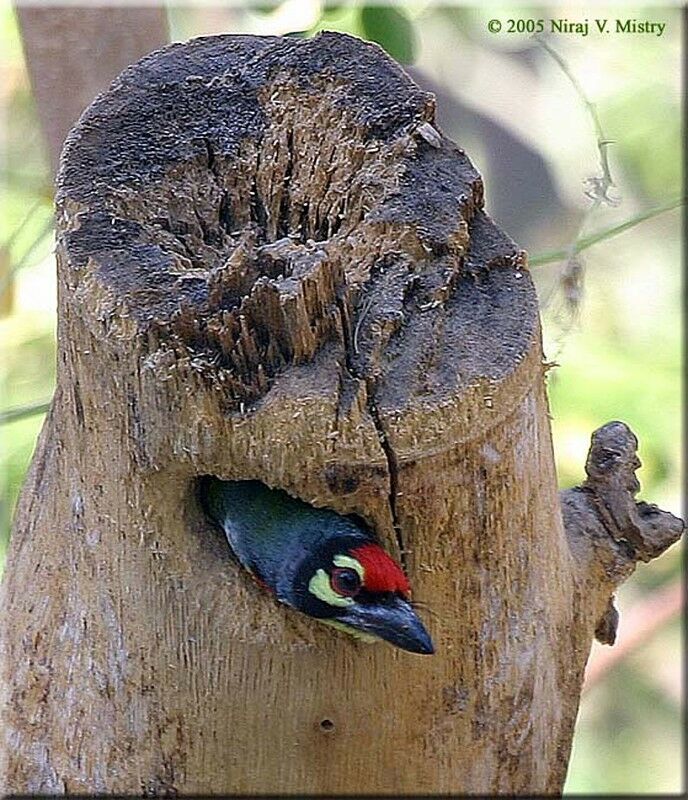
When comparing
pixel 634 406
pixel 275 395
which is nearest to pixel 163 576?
pixel 275 395

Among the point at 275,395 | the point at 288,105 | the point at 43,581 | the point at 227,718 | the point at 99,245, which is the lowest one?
the point at 227,718

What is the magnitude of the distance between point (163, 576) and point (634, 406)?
2100 millimetres

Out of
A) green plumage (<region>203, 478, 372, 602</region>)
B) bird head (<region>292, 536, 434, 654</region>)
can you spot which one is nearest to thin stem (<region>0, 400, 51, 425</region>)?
green plumage (<region>203, 478, 372, 602</region>)

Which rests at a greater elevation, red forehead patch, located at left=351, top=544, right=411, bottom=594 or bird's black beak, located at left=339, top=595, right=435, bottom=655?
red forehead patch, located at left=351, top=544, right=411, bottom=594

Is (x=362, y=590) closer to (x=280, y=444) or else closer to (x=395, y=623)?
(x=395, y=623)

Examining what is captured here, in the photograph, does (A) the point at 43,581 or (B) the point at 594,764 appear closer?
(A) the point at 43,581

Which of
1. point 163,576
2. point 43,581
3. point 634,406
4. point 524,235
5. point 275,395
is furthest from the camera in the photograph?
point 524,235

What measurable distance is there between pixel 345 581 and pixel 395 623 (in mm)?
64

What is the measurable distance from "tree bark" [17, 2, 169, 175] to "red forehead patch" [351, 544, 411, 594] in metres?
1.17

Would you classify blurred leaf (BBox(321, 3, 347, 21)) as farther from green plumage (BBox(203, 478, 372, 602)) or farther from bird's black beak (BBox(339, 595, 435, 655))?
bird's black beak (BBox(339, 595, 435, 655))

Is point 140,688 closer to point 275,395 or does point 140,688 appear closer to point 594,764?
point 275,395

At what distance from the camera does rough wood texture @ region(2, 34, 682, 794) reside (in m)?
1.23

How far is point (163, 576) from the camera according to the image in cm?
133

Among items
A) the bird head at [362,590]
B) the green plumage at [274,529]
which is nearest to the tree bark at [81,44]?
the green plumage at [274,529]
